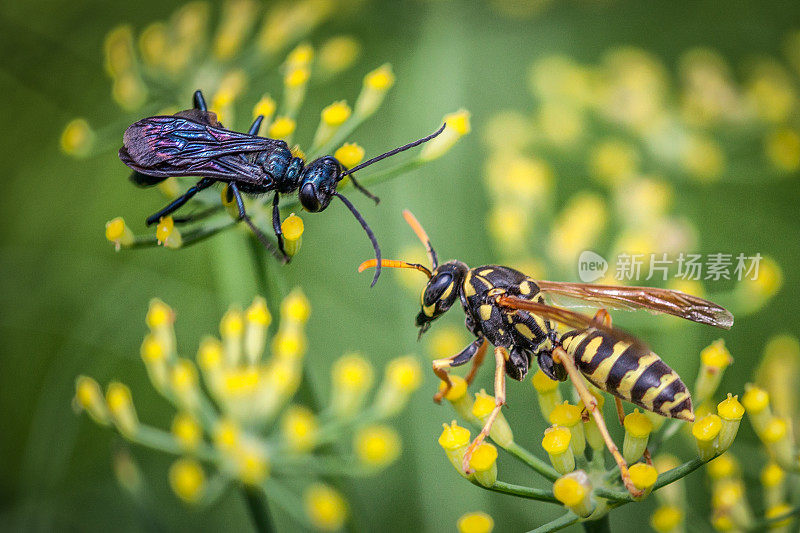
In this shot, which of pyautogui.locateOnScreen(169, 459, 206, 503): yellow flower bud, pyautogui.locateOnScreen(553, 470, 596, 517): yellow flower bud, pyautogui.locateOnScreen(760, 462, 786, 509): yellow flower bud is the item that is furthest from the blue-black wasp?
pyautogui.locateOnScreen(760, 462, 786, 509): yellow flower bud

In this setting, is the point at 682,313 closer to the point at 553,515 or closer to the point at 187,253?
the point at 553,515

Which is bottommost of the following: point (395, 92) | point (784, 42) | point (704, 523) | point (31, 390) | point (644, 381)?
point (704, 523)

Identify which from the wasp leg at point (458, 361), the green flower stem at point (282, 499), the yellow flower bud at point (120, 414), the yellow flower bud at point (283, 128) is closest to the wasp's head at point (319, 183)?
the yellow flower bud at point (283, 128)

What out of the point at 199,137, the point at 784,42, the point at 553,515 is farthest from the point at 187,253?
the point at 784,42

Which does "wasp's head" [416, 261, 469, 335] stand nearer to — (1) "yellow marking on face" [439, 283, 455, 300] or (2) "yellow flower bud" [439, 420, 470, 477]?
(1) "yellow marking on face" [439, 283, 455, 300]

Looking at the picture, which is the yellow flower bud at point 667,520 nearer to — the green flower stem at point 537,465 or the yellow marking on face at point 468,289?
the green flower stem at point 537,465

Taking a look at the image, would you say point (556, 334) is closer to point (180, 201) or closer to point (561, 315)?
point (561, 315)

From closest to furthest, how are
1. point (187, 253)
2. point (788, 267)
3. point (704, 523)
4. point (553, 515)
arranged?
point (704, 523) < point (553, 515) < point (788, 267) < point (187, 253)

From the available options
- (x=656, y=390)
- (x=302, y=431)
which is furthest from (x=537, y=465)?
(x=302, y=431)
